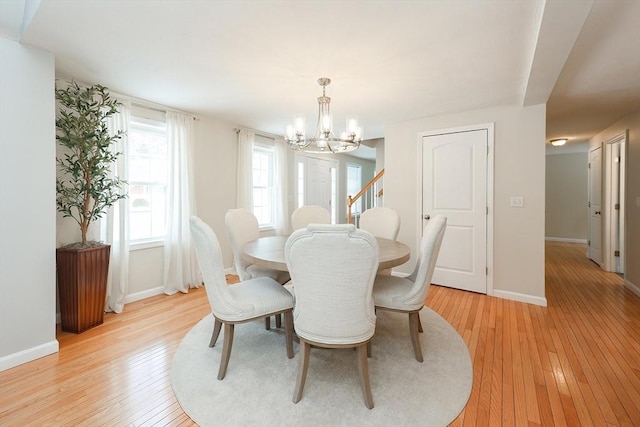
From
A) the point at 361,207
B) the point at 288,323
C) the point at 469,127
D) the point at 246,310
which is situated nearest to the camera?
the point at 246,310

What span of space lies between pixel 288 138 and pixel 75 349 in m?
2.37

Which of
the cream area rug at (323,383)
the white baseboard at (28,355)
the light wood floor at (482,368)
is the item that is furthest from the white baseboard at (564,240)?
the white baseboard at (28,355)

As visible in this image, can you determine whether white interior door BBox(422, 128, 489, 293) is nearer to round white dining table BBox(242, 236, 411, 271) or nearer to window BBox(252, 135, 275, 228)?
round white dining table BBox(242, 236, 411, 271)

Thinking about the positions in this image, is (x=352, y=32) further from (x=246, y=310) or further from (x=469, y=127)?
(x=469, y=127)

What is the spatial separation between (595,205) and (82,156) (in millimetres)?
7437

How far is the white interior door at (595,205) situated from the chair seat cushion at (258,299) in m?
5.63

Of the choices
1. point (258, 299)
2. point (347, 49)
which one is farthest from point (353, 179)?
point (258, 299)

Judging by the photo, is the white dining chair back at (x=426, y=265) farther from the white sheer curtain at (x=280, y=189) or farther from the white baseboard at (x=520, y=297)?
the white sheer curtain at (x=280, y=189)

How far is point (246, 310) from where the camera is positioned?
6.09ft

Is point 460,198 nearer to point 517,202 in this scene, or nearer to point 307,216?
point 517,202

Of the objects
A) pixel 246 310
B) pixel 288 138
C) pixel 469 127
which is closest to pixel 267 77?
pixel 288 138

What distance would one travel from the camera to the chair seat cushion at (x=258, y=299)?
6.11ft

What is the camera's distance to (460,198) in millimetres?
3682

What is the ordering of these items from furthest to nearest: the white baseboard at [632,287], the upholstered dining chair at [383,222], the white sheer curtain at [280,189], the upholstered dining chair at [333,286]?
the white sheer curtain at [280,189] → the white baseboard at [632,287] → the upholstered dining chair at [383,222] → the upholstered dining chair at [333,286]
